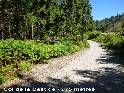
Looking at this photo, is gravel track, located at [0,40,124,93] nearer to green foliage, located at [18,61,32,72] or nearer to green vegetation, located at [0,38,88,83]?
green foliage, located at [18,61,32,72]

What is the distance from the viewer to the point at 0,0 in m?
37.0

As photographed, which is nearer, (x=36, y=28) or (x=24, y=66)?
(x=24, y=66)

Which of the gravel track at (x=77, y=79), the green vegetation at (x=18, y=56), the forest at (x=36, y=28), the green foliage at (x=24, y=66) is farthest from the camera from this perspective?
the forest at (x=36, y=28)

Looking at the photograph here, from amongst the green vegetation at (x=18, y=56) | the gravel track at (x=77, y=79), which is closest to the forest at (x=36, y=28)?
the green vegetation at (x=18, y=56)

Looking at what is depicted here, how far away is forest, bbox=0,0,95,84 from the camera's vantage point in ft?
48.6

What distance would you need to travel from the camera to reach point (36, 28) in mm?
40531

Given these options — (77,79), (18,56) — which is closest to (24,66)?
(18,56)

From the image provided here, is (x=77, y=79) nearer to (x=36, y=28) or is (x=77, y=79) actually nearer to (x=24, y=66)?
(x=24, y=66)

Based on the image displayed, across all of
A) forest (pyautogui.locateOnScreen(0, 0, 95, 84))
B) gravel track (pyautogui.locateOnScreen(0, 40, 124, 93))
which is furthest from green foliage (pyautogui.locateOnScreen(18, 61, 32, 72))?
gravel track (pyautogui.locateOnScreen(0, 40, 124, 93))

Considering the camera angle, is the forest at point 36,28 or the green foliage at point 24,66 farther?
the forest at point 36,28

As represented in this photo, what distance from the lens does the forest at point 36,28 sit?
14820 mm

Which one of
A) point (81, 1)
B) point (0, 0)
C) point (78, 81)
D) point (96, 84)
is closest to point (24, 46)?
point (78, 81)

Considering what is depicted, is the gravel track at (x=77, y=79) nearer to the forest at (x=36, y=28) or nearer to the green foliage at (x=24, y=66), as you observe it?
the green foliage at (x=24, y=66)

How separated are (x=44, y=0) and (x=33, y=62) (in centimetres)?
1555
